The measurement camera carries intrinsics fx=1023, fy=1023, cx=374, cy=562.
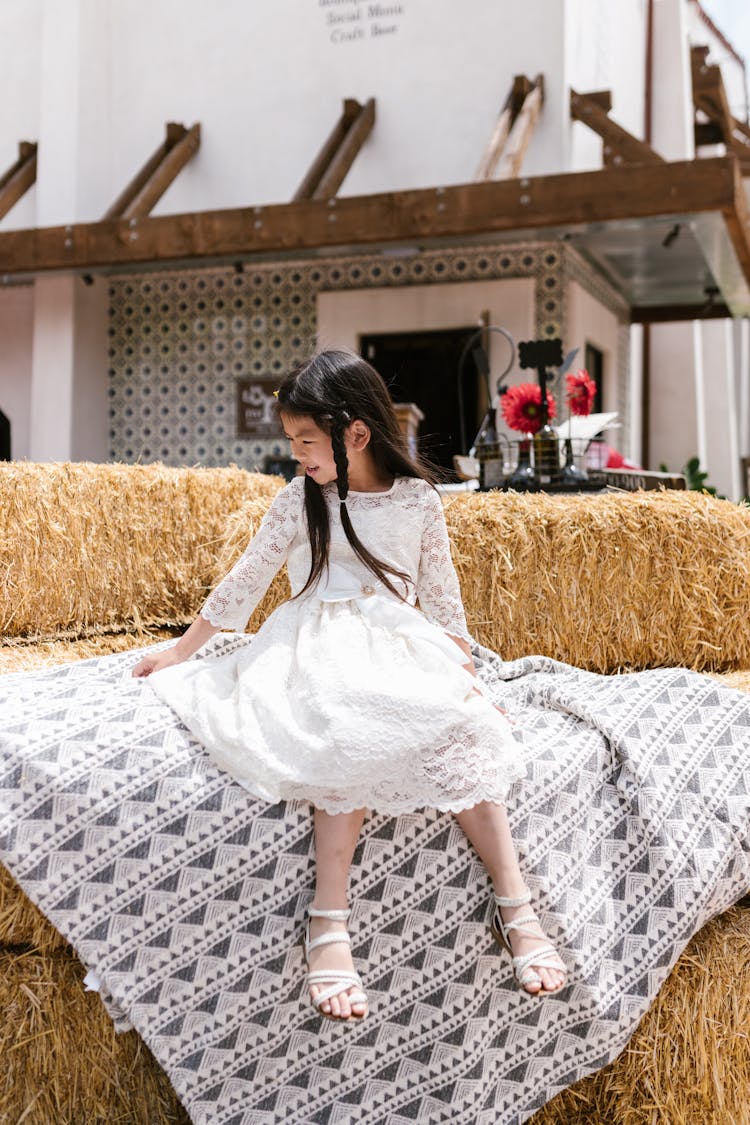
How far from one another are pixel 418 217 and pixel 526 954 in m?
5.20

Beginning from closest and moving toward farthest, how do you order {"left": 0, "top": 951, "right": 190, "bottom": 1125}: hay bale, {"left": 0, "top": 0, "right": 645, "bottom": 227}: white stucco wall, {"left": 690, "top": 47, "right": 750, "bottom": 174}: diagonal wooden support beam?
{"left": 0, "top": 951, "right": 190, "bottom": 1125}: hay bale, {"left": 0, "top": 0, "right": 645, "bottom": 227}: white stucco wall, {"left": 690, "top": 47, "right": 750, "bottom": 174}: diagonal wooden support beam

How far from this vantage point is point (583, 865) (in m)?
1.93

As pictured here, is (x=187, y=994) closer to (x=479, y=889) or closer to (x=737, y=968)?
(x=479, y=889)

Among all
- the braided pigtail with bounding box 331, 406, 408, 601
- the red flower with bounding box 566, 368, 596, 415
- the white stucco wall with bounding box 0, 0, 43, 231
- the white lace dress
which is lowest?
the white lace dress

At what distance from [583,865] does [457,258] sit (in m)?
6.51

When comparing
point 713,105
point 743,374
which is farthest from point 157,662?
point 743,374

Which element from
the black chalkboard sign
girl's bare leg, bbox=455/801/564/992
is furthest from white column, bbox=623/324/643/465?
girl's bare leg, bbox=455/801/564/992

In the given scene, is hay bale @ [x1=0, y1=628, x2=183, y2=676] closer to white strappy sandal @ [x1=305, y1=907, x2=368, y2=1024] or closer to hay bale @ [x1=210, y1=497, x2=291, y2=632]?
hay bale @ [x1=210, y1=497, x2=291, y2=632]

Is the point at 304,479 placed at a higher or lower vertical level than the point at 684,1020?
higher

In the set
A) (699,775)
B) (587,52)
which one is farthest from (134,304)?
(699,775)

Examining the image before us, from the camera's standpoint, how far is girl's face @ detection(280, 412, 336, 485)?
212cm

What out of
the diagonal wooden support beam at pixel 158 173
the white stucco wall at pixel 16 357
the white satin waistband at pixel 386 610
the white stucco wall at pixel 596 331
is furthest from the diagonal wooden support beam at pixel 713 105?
the white satin waistband at pixel 386 610

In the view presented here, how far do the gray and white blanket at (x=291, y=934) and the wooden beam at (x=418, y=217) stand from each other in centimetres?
482

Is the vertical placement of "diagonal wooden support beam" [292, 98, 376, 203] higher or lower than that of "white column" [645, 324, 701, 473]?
higher
